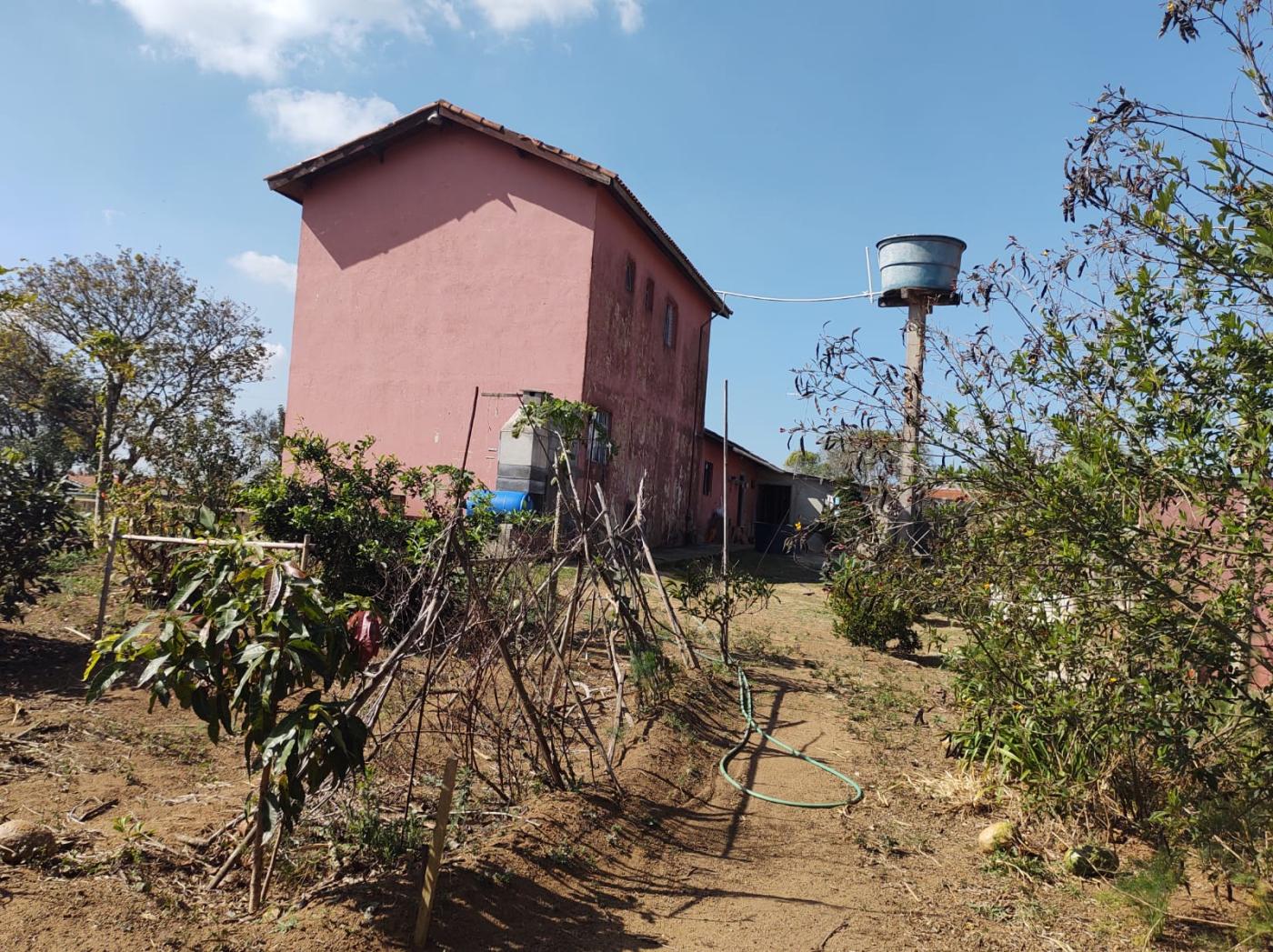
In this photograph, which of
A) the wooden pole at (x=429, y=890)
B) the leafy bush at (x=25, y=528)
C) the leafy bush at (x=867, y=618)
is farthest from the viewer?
the leafy bush at (x=867, y=618)

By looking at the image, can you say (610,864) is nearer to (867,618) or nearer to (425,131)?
(867,618)

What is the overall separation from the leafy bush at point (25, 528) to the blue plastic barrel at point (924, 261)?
44.5 feet

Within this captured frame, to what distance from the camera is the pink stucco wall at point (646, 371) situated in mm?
16219

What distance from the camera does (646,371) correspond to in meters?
19.2

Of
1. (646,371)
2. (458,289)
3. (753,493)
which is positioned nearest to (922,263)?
(646,371)

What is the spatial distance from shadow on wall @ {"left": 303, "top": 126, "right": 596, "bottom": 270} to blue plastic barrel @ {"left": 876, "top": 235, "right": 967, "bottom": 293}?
5.73 meters

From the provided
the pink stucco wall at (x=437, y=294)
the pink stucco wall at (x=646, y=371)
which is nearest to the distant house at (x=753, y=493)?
the pink stucco wall at (x=646, y=371)

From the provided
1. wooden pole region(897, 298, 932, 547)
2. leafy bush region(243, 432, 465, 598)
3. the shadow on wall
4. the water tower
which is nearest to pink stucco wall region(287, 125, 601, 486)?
the shadow on wall

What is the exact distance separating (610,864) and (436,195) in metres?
14.8

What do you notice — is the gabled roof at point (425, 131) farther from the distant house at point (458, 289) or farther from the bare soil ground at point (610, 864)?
the bare soil ground at point (610, 864)

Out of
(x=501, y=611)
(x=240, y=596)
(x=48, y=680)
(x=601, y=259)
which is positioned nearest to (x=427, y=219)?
(x=601, y=259)

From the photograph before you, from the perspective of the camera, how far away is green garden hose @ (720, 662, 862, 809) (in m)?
5.47

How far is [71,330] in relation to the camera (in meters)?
24.7

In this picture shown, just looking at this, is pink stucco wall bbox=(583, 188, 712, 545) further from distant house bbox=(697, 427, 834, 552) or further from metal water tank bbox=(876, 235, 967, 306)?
metal water tank bbox=(876, 235, 967, 306)
